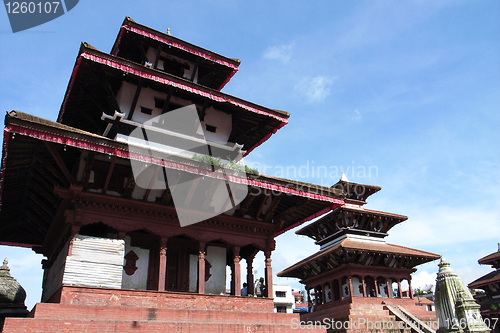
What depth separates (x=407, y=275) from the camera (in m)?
30.0

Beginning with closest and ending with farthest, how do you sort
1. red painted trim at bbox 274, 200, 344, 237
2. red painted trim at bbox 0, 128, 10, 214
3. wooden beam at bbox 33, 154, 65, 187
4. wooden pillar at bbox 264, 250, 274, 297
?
red painted trim at bbox 0, 128, 10, 214 → wooden beam at bbox 33, 154, 65, 187 → wooden pillar at bbox 264, 250, 274, 297 → red painted trim at bbox 274, 200, 344, 237

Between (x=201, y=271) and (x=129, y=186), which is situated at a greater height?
(x=129, y=186)

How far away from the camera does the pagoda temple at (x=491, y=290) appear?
31634mm

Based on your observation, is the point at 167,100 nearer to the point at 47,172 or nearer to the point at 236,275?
the point at 47,172

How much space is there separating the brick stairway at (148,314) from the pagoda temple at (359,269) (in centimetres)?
1219

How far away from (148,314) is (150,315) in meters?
0.07

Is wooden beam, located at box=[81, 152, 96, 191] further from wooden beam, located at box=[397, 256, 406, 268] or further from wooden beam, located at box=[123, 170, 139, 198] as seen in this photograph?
wooden beam, located at box=[397, 256, 406, 268]

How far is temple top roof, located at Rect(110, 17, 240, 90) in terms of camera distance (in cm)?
1762

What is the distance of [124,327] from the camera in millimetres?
11289

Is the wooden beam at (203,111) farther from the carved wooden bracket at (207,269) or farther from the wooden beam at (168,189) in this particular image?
the carved wooden bracket at (207,269)

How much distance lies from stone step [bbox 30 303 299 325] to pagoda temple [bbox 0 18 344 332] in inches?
1.4

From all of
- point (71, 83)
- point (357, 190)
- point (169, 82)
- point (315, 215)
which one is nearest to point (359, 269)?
point (357, 190)

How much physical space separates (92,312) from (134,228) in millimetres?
3497

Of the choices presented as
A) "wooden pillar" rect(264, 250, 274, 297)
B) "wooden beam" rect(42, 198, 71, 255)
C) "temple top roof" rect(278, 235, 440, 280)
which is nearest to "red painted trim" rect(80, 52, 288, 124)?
"wooden beam" rect(42, 198, 71, 255)
